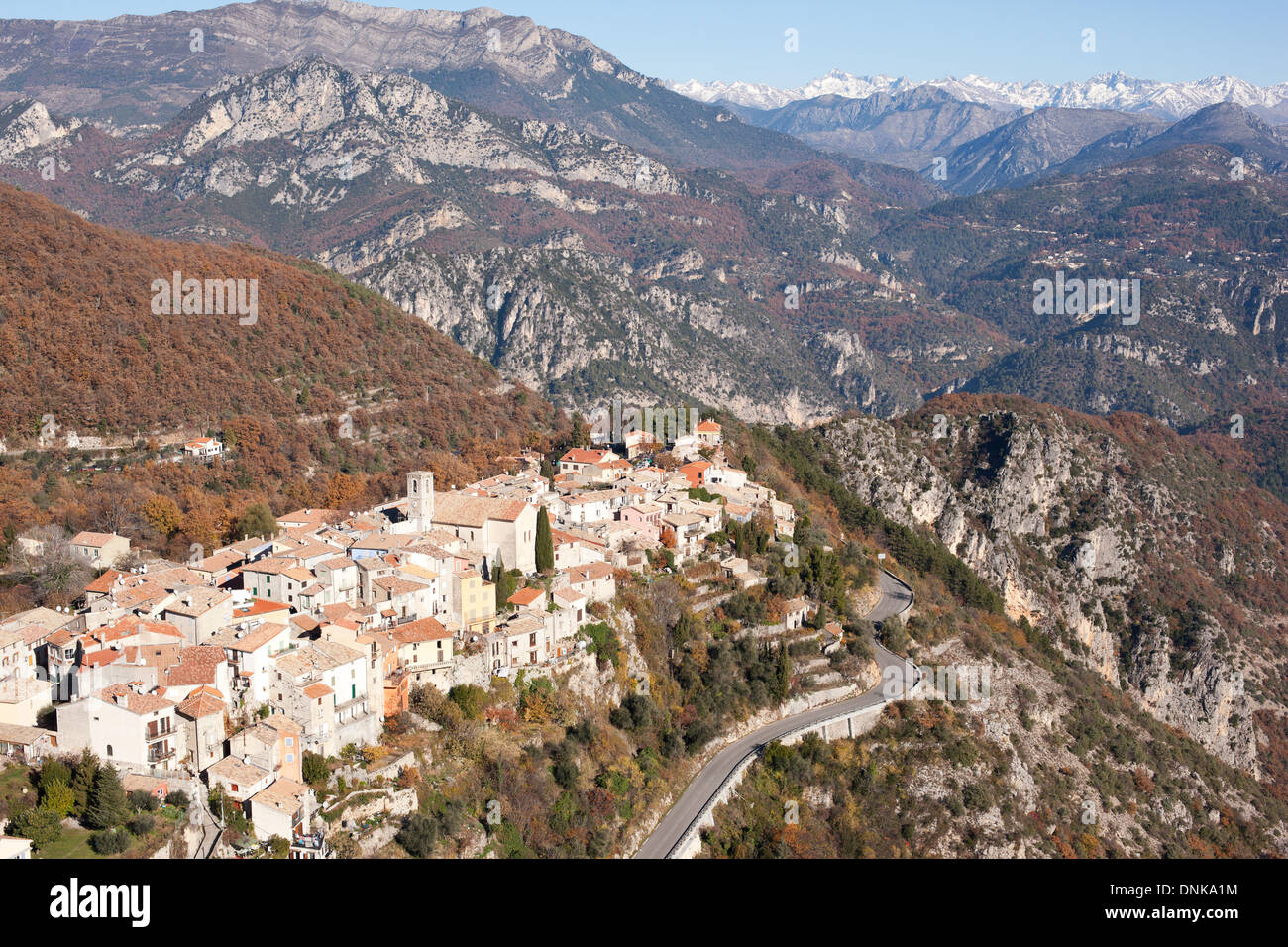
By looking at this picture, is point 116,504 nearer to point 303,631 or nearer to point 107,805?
point 303,631

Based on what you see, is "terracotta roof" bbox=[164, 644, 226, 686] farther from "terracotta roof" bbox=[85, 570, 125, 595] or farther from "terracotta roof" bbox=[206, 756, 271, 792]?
"terracotta roof" bbox=[85, 570, 125, 595]

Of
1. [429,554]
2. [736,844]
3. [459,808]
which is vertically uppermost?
[429,554]

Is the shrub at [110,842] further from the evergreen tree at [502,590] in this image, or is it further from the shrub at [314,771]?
the evergreen tree at [502,590]

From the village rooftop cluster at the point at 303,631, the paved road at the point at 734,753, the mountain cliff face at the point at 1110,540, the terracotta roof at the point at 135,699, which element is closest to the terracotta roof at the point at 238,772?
the village rooftop cluster at the point at 303,631

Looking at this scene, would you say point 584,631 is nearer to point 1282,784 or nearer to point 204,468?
point 204,468

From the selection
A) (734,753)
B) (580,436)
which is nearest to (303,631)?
(734,753)

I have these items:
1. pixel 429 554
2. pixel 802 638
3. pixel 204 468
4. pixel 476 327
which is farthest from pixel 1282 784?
pixel 476 327
